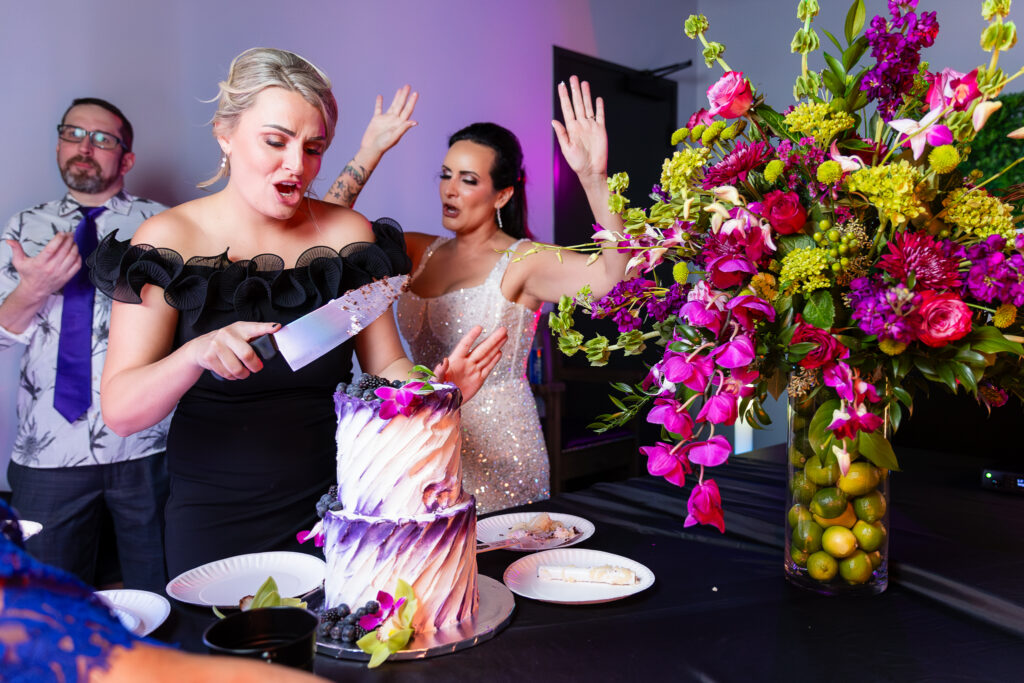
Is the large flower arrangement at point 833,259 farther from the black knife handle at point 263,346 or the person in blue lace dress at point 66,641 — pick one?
the person in blue lace dress at point 66,641

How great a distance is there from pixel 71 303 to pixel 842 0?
462 centimetres

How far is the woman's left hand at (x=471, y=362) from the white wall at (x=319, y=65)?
2207 millimetres

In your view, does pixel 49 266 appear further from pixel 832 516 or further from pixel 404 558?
pixel 832 516

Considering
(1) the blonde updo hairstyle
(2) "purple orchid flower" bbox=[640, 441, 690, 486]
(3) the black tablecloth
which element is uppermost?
(1) the blonde updo hairstyle

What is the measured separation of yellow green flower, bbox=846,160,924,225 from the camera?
2.76 ft

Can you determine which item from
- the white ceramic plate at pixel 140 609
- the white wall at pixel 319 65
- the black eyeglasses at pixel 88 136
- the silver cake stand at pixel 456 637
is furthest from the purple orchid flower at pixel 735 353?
the white wall at pixel 319 65

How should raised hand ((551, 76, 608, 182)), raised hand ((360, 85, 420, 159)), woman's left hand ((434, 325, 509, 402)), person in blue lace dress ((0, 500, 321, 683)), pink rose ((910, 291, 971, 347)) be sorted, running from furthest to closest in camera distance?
1. raised hand ((360, 85, 420, 159))
2. raised hand ((551, 76, 608, 182))
3. woman's left hand ((434, 325, 509, 402))
4. pink rose ((910, 291, 971, 347))
5. person in blue lace dress ((0, 500, 321, 683))

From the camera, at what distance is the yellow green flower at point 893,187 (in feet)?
2.76

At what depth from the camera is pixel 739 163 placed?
0.95 metres

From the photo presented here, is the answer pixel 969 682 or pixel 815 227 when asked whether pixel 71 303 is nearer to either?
pixel 815 227

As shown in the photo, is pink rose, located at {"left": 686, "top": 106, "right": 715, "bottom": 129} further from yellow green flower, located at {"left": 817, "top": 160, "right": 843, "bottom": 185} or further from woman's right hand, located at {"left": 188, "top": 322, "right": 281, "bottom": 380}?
woman's right hand, located at {"left": 188, "top": 322, "right": 281, "bottom": 380}

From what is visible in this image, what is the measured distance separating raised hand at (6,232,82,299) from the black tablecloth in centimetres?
181

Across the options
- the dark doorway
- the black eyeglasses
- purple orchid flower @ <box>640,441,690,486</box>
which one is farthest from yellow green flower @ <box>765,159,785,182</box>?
the dark doorway

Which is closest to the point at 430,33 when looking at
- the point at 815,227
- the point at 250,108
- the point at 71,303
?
the point at 71,303
